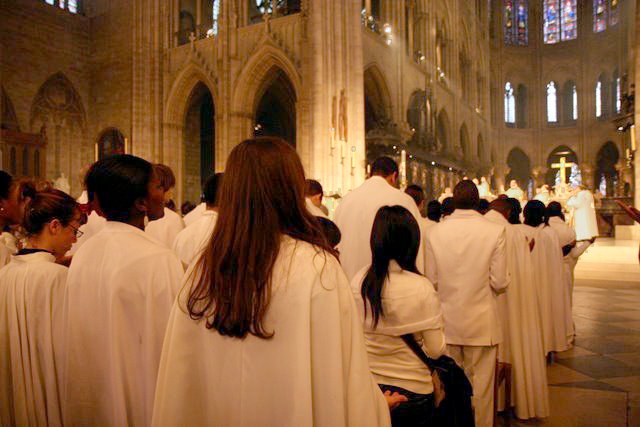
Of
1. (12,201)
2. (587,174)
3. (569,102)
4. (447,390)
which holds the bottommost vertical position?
(447,390)

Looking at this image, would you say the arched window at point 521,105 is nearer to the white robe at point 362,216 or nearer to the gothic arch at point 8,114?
the gothic arch at point 8,114

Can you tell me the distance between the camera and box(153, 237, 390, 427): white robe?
1.38 metres

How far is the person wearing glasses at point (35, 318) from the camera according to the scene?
246 centimetres

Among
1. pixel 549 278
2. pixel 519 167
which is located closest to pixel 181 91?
pixel 549 278

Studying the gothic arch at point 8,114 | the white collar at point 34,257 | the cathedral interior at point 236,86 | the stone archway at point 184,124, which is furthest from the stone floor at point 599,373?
the gothic arch at point 8,114

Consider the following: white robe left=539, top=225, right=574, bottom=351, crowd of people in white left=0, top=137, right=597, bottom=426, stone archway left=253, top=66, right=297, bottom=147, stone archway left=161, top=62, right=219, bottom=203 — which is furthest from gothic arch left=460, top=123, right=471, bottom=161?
crowd of people in white left=0, top=137, right=597, bottom=426

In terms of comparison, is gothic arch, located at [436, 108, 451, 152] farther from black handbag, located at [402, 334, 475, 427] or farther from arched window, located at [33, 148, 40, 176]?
black handbag, located at [402, 334, 475, 427]

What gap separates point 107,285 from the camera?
211 cm

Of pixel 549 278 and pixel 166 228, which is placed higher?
pixel 166 228

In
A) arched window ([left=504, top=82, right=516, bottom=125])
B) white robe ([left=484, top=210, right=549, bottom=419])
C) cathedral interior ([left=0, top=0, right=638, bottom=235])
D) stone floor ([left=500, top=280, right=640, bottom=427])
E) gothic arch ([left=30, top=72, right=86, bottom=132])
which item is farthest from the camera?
arched window ([left=504, top=82, right=516, bottom=125])

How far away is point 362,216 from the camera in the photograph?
477 centimetres

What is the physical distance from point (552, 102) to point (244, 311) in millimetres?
44461

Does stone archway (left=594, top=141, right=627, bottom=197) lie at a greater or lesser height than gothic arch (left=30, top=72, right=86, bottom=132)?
lesser

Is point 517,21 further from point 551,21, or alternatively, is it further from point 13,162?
point 13,162
